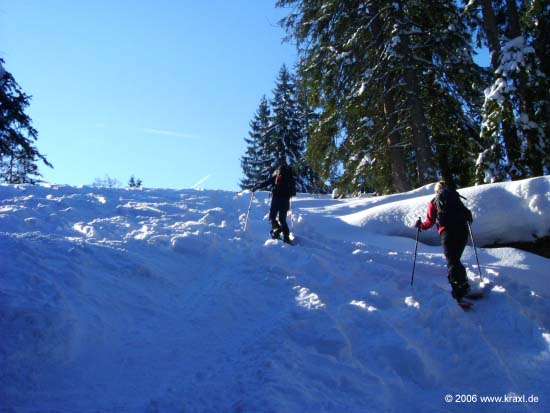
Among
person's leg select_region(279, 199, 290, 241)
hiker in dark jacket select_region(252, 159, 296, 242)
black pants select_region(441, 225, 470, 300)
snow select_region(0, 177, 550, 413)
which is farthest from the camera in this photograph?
hiker in dark jacket select_region(252, 159, 296, 242)

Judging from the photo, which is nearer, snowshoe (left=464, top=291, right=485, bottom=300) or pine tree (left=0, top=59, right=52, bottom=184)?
snowshoe (left=464, top=291, right=485, bottom=300)

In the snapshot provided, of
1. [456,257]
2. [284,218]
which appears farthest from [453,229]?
[284,218]

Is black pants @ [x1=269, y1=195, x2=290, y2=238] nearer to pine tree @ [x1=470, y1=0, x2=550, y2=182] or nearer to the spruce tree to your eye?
pine tree @ [x1=470, y1=0, x2=550, y2=182]

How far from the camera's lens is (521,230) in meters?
8.74

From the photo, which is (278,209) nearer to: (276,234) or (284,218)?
(284,218)

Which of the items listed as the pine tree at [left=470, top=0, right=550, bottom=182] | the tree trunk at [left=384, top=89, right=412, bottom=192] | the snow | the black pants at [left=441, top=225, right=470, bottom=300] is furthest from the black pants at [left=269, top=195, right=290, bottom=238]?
the tree trunk at [left=384, top=89, right=412, bottom=192]

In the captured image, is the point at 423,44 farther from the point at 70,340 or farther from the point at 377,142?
the point at 70,340

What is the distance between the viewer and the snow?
4.31 metres

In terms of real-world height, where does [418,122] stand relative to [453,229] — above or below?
above

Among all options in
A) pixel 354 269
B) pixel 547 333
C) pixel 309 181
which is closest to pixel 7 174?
pixel 309 181

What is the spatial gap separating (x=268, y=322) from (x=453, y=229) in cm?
331

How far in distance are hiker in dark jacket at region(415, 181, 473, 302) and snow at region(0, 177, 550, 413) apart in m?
0.34

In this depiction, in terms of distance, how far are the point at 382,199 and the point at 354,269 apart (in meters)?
5.51

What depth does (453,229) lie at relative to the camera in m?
6.77
